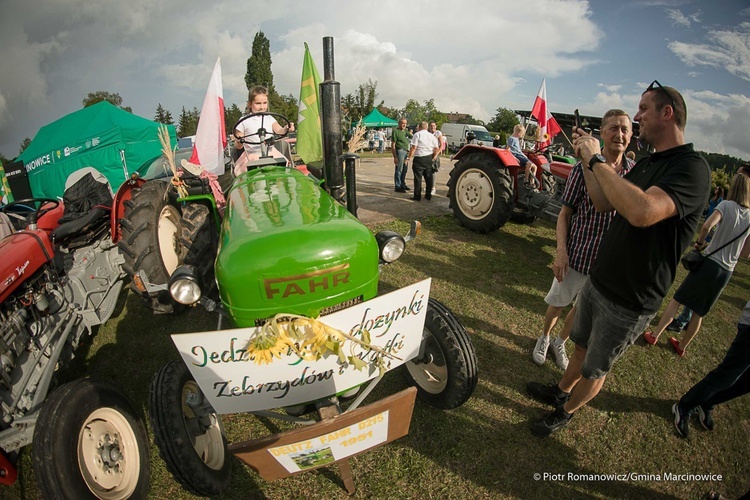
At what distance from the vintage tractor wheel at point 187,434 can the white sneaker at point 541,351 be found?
89.4 inches

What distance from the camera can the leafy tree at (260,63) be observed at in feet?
119

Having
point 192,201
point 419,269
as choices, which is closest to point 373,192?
point 419,269

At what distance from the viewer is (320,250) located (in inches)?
62.5

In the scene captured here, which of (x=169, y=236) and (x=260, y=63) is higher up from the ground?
(x=260, y=63)

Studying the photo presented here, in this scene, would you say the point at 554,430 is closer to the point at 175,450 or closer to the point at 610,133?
the point at 610,133

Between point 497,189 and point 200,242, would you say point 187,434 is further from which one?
point 497,189

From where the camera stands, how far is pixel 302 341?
1520 millimetres

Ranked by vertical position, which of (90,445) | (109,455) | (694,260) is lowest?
(109,455)

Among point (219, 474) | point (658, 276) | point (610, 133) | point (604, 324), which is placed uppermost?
point (610, 133)

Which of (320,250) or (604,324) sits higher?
(320,250)

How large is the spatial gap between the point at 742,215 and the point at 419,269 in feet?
9.24

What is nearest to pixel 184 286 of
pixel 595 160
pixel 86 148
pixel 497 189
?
pixel 595 160

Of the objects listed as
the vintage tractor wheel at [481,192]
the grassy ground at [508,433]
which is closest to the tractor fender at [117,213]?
the grassy ground at [508,433]

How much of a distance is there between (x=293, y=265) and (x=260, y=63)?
1644 inches
